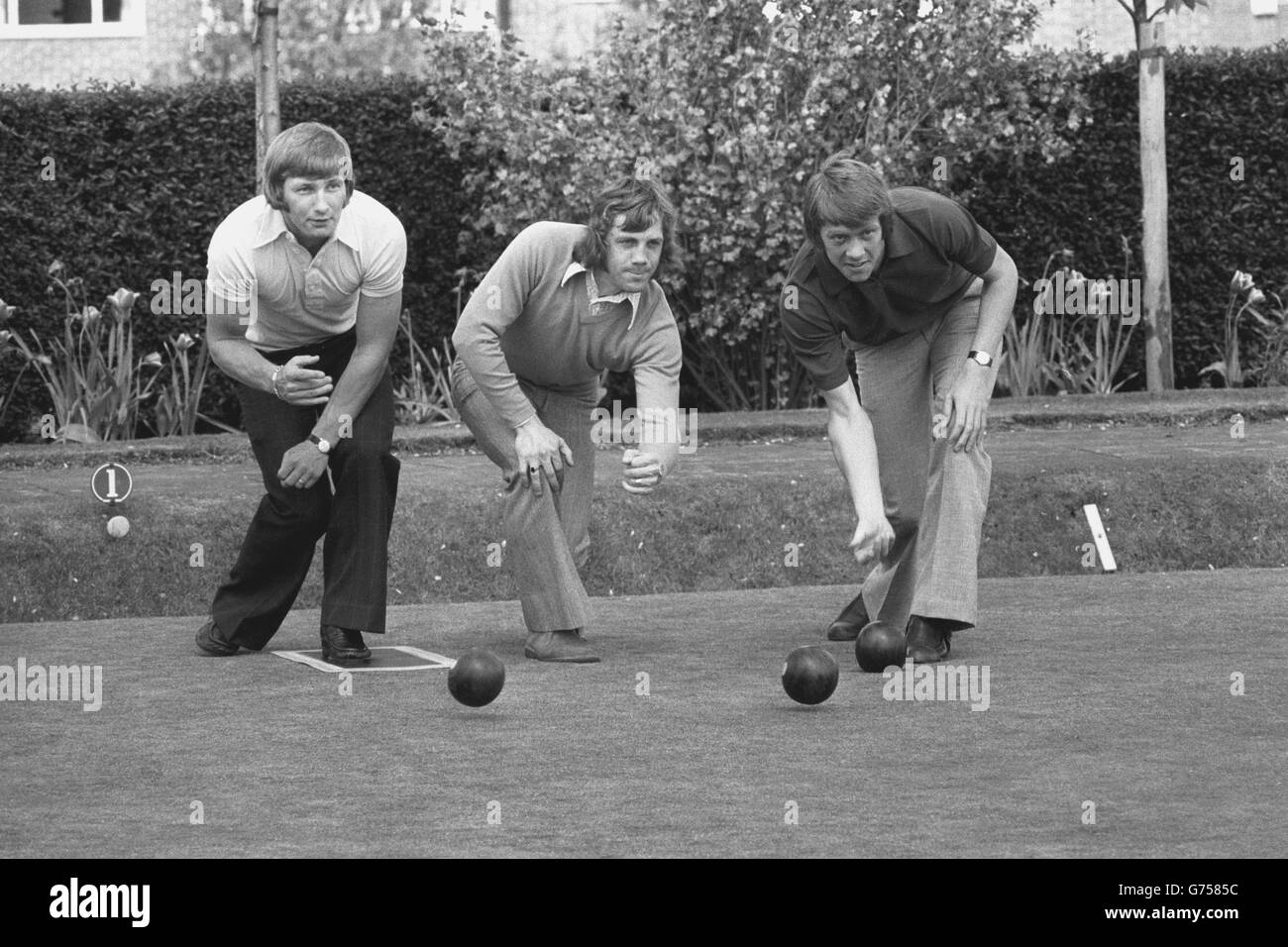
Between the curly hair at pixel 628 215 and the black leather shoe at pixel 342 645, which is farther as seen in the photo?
the black leather shoe at pixel 342 645

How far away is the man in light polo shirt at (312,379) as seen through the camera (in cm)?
677

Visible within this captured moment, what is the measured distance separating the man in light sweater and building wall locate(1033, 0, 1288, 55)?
14.6 m

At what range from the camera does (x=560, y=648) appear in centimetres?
691

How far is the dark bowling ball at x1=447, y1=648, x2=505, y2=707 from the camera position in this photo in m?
5.79

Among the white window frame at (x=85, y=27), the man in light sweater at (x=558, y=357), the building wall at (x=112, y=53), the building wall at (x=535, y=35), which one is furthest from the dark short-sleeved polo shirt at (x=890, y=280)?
the white window frame at (x=85, y=27)

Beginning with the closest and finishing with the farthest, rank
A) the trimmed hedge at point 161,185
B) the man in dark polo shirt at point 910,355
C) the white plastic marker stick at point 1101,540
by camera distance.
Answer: the man in dark polo shirt at point 910,355 → the white plastic marker stick at point 1101,540 → the trimmed hedge at point 161,185

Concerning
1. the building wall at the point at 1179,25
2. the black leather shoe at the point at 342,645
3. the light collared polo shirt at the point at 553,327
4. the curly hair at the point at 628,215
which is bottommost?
the black leather shoe at the point at 342,645

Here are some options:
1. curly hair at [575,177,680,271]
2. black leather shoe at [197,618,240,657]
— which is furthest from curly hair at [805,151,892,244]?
black leather shoe at [197,618,240,657]

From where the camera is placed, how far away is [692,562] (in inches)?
369

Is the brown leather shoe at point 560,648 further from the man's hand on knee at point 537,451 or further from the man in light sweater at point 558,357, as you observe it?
the man's hand on knee at point 537,451

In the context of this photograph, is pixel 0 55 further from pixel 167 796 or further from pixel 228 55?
pixel 167 796

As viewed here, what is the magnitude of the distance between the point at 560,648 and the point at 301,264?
59.3 inches

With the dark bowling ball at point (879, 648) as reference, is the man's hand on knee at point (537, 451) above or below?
above

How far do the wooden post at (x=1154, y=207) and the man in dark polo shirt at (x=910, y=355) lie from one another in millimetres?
6746
